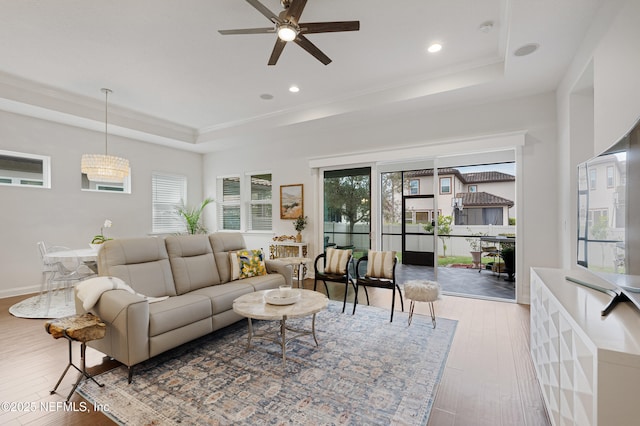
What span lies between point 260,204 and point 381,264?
386 centimetres

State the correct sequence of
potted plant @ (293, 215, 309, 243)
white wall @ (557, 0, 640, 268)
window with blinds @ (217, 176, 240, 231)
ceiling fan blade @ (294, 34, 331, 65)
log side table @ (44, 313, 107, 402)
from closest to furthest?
1. white wall @ (557, 0, 640, 268)
2. log side table @ (44, 313, 107, 402)
3. ceiling fan blade @ (294, 34, 331, 65)
4. potted plant @ (293, 215, 309, 243)
5. window with blinds @ (217, 176, 240, 231)

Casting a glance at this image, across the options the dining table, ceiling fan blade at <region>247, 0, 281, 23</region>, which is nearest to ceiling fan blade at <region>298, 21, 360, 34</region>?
ceiling fan blade at <region>247, 0, 281, 23</region>

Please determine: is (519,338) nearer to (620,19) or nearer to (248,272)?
(620,19)

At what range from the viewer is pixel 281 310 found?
97.3 inches

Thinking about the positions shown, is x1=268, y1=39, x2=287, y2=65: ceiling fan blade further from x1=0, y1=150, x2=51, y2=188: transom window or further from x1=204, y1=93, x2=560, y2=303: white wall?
x1=0, y1=150, x2=51, y2=188: transom window

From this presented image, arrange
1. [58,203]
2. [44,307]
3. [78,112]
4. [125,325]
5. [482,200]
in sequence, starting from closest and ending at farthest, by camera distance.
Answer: [125,325], [44,307], [78,112], [58,203], [482,200]

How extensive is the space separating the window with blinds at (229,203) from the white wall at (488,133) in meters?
1.66

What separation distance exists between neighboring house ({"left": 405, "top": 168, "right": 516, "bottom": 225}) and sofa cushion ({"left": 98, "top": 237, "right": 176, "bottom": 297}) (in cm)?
759

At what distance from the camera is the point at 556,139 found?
3.86m

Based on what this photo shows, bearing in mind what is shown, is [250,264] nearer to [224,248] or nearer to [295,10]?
[224,248]

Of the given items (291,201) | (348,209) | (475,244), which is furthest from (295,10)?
(475,244)

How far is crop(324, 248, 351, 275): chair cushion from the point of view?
400 cm

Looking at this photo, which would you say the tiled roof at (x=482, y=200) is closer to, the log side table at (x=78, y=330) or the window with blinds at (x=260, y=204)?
the window with blinds at (x=260, y=204)

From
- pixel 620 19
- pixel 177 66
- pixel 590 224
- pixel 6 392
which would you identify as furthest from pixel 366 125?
pixel 6 392
